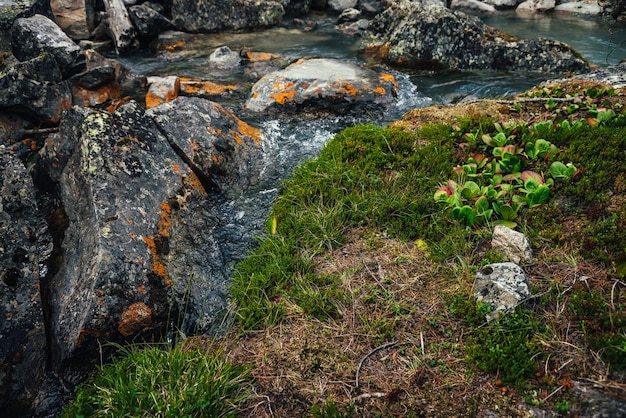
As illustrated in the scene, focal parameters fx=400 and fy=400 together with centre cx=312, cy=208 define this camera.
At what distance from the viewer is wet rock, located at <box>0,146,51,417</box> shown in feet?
10.5

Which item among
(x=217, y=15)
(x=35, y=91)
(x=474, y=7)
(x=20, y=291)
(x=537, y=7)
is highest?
(x=537, y=7)

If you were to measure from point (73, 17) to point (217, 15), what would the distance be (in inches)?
189

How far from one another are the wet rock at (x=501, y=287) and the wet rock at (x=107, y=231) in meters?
2.91

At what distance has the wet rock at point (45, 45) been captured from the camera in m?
8.73

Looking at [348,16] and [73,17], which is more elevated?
[348,16]

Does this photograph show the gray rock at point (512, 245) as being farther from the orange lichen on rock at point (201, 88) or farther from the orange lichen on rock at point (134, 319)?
the orange lichen on rock at point (201, 88)

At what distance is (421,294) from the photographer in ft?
12.0

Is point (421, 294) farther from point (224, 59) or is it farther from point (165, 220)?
point (224, 59)

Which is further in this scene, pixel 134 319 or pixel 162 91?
pixel 162 91

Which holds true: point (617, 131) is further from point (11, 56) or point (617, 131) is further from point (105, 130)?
point (11, 56)

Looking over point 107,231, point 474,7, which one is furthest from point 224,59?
point 474,7

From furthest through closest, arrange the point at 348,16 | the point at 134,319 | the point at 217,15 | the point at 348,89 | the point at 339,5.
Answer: the point at 339,5
the point at 348,16
the point at 217,15
the point at 348,89
the point at 134,319

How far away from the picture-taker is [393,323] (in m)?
3.42

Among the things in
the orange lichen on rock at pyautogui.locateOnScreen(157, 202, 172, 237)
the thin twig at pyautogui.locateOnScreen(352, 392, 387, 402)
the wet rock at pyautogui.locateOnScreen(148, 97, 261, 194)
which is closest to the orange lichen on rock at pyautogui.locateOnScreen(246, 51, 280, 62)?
the wet rock at pyautogui.locateOnScreen(148, 97, 261, 194)
